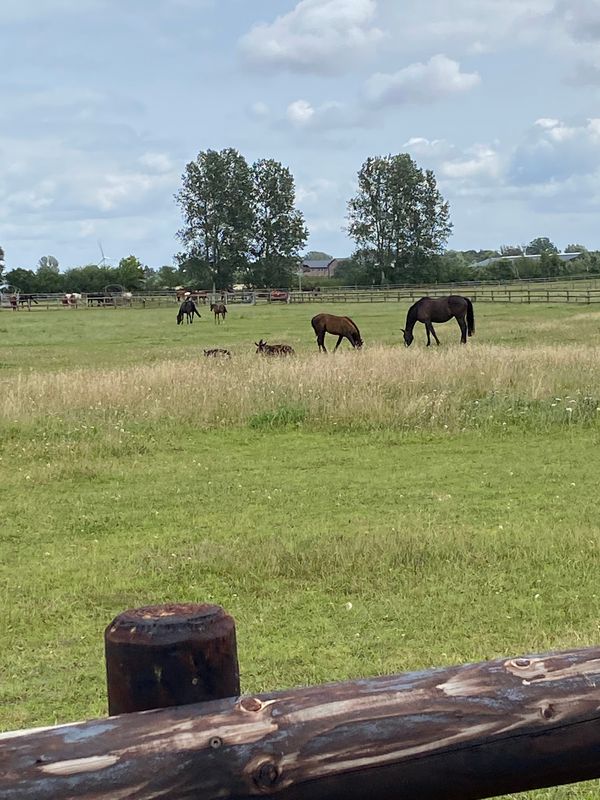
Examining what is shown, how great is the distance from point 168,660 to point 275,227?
8387 cm

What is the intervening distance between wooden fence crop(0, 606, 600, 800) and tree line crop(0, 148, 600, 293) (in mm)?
78916

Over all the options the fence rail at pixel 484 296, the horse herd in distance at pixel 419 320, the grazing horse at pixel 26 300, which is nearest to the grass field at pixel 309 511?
the horse herd in distance at pixel 419 320

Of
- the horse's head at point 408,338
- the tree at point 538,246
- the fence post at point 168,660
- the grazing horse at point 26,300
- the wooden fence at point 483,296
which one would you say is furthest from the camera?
the tree at point 538,246

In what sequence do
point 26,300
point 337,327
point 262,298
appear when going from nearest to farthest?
1. point 337,327
2. point 26,300
3. point 262,298

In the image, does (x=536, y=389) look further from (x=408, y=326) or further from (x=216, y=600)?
(x=408, y=326)

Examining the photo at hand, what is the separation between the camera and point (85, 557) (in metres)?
6.81

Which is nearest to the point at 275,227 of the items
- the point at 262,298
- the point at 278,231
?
the point at 278,231

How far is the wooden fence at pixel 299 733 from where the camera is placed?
1495 millimetres

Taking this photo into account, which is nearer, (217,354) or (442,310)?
(217,354)

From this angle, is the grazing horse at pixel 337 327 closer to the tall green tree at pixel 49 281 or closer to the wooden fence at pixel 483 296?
the wooden fence at pixel 483 296

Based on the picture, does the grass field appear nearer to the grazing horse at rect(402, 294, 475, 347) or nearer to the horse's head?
the horse's head

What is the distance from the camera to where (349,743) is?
1585 mm

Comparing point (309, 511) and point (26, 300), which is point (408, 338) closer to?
point (309, 511)

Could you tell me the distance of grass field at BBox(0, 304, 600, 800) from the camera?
5.14m
